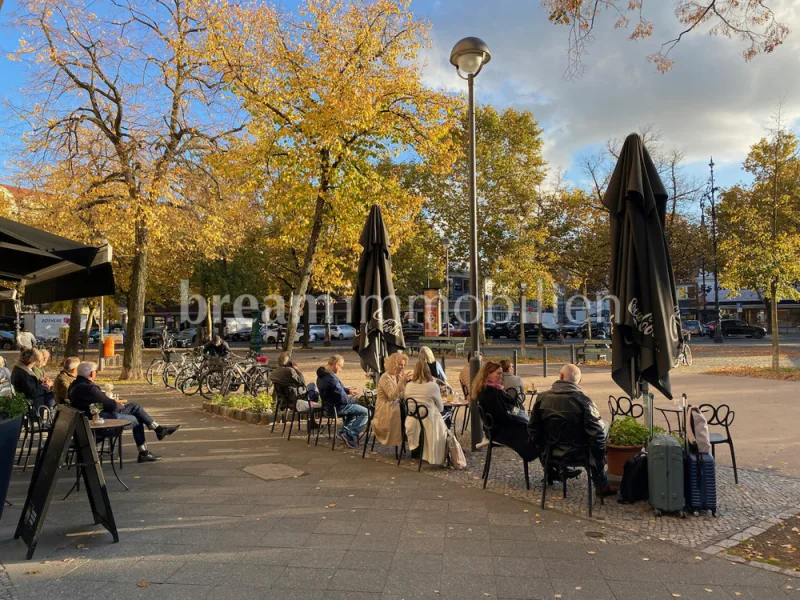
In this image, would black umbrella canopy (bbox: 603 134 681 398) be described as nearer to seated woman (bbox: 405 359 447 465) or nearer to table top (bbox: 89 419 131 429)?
seated woman (bbox: 405 359 447 465)

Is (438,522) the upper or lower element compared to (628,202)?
lower

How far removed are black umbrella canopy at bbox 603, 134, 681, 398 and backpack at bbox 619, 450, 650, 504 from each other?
0.65 meters

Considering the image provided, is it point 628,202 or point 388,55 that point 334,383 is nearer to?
point 628,202

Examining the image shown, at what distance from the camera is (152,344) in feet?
121

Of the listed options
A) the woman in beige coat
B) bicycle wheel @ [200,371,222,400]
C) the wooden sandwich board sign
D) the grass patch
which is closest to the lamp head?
the woman in beige coat

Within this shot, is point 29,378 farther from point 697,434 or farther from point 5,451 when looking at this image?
point 697,434

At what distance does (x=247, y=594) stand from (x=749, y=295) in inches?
2560

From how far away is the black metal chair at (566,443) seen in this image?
4.91m

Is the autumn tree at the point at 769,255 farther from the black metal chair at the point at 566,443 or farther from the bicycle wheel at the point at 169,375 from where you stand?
the bicycle wheel at the point at 169,375

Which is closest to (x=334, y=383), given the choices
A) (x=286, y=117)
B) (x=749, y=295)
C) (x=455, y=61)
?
(x=455, y=61)

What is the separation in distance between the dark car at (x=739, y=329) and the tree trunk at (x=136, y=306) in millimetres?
38654

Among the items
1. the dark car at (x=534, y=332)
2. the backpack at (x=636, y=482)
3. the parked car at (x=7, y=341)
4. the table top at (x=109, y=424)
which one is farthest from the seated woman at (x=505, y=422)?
the parked car at (x=7, y=341)

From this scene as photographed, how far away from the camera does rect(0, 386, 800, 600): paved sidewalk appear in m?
3.40

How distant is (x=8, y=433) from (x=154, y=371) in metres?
10.8
